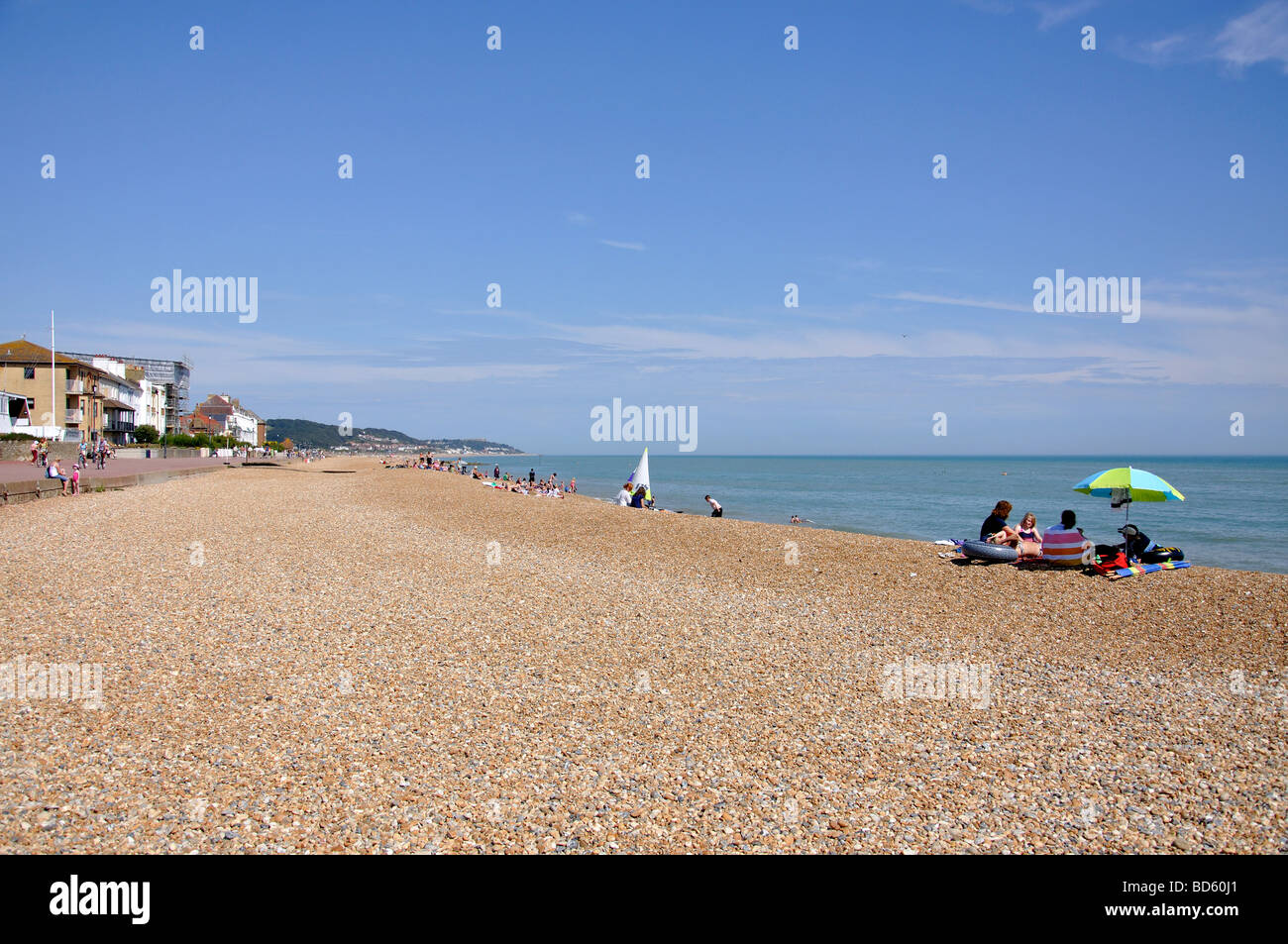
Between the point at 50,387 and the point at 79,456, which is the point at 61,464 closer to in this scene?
the point at 79,456

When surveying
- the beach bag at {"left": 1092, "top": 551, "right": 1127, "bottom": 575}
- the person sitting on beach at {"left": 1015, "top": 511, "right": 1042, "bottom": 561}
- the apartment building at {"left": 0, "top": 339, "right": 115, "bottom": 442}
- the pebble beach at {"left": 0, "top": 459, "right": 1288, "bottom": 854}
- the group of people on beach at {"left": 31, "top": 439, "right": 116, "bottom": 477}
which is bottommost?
the pebble beach at {"left": 0, "top": 459, "right": 1288, "bottom": 854}

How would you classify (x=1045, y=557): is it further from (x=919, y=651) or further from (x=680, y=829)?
(x=680, y=829)

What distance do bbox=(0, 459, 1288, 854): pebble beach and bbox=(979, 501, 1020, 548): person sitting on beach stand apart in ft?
3.19

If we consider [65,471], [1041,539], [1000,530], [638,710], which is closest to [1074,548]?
[1041,539]

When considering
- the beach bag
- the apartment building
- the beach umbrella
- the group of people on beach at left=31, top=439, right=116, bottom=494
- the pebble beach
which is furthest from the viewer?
the apartment building

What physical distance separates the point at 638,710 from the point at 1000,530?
908 centimetres

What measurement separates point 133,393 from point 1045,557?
8245 centimetres

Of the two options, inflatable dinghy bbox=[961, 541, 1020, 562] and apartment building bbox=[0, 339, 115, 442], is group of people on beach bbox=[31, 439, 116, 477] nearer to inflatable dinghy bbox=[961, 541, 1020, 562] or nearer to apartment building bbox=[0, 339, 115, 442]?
apartment building bbox=[0, 339, 115, 442]

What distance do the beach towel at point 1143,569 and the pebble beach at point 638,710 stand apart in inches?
8.1

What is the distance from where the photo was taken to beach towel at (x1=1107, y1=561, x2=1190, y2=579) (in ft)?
36.3

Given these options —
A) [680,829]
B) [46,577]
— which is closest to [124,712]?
[680,829]

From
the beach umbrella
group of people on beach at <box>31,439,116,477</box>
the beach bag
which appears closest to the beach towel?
the beach bag

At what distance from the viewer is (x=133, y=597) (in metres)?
9.63

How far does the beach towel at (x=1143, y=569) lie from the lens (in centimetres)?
1107
